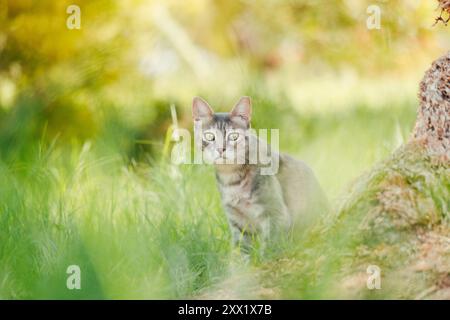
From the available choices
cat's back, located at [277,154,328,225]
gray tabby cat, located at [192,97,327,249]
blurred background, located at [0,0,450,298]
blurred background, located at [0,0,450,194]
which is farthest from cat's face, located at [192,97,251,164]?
blurred background, located at [0,0,450,194]

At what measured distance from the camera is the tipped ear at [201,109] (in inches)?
117

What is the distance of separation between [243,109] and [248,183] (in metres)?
0.30

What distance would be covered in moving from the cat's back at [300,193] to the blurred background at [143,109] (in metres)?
0.31

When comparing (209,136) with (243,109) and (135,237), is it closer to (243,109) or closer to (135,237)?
(243,109)

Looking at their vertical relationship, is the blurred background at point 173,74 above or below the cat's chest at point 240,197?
above

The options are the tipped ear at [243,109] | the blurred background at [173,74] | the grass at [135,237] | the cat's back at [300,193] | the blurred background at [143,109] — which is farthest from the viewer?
the blurred background at [173,74]

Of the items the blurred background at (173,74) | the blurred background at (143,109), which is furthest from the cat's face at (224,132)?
the blurred background at (173,74)

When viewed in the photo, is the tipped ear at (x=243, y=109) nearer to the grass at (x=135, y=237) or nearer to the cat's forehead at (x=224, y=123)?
the cat's forehead at (x=224, y=123)

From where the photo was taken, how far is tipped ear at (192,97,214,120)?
2.97m

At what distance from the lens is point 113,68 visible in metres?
4.93

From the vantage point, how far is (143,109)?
5199 mm

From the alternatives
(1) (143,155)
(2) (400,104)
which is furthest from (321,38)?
(1) (143,155)

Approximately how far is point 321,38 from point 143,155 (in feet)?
8.37
